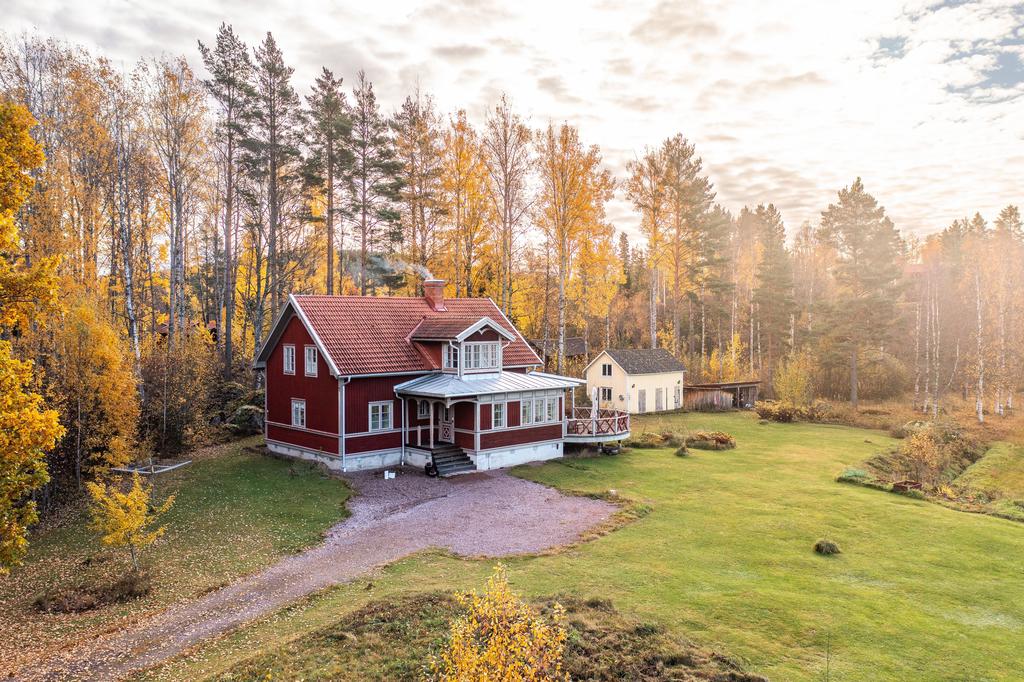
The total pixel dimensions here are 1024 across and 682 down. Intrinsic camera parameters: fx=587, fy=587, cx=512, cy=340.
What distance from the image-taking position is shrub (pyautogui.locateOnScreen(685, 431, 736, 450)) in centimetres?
2870

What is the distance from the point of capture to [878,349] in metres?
45.2

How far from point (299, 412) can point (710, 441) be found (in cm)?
1943

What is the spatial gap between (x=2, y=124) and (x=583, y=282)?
4044 centimetres

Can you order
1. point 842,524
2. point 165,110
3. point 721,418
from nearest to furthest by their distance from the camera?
1. point 842,524
2. point 165,110
3. point 721,418

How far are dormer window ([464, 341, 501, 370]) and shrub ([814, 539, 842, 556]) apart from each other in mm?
14467

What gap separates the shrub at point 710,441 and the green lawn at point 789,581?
719 cm

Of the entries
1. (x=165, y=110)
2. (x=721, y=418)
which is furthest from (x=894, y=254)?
(x=165, y=110)

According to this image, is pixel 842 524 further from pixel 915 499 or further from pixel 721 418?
pixel 721 418

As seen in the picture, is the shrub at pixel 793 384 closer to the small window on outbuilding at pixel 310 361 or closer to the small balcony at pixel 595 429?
the small balcony at pixel 595 429

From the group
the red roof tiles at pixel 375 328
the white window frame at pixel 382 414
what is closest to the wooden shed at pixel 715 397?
the red roof tiles at pixel 375 328

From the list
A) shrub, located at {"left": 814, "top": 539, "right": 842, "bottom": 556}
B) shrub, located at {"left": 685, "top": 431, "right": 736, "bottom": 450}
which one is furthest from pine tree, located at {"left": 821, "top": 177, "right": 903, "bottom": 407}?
shrub, located at {"left": 814, "top": 539, "right": 842, "bottom": 556}

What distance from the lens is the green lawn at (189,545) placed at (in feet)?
36.8

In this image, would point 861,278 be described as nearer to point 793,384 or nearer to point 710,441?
point 793,384

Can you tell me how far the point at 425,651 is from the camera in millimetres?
9305
